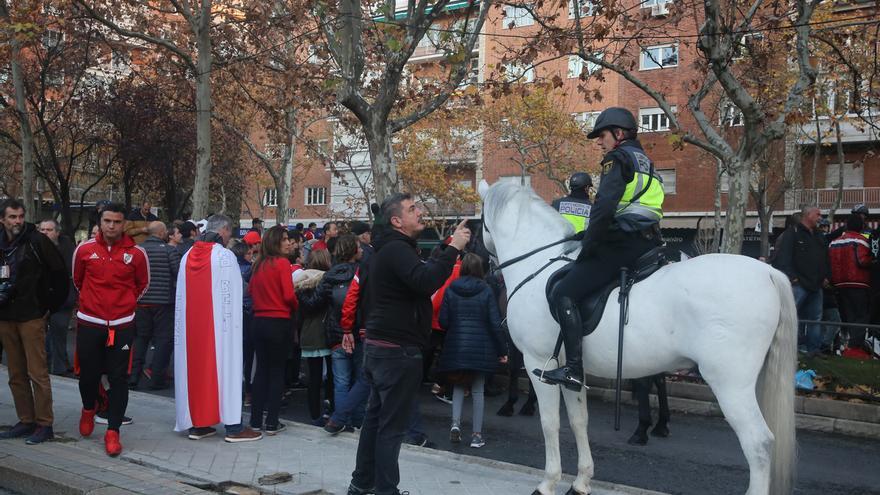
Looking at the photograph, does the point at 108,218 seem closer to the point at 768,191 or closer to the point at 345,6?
the point at 345,6

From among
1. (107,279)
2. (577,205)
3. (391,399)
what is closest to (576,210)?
(577,205)

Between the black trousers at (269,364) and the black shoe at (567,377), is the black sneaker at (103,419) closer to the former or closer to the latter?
the black trousers at (269,364)

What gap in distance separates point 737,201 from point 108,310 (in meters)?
8.80

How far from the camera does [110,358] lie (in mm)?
7559

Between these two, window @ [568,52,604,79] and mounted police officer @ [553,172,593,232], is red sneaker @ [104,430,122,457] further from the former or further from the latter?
window @ [568,52,604,79]

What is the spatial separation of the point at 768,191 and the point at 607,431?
32.5 m

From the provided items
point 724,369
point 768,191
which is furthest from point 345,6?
point 768,191

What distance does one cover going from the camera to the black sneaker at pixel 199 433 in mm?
8148

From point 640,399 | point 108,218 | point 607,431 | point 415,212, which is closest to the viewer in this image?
point 415,212

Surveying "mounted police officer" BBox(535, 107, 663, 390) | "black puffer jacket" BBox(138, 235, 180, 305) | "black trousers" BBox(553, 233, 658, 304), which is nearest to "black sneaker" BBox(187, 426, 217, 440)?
"black puffer jacket" BBox(138, 235, 180, 305)

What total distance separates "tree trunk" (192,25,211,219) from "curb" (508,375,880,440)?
1074 centimetres

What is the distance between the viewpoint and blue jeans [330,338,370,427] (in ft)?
27.1

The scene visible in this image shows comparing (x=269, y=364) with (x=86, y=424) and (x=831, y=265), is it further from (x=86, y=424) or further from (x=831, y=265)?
(x=831, y=265)

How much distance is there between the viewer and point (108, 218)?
24.7 feet
